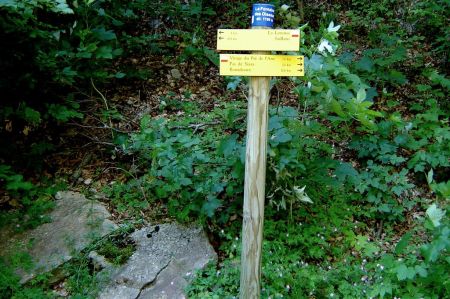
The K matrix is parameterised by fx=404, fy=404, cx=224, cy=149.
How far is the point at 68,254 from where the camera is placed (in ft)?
11.8

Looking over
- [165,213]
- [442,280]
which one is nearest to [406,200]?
[442,280]

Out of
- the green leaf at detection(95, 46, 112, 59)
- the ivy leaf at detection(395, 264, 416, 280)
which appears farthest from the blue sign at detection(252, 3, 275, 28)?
the green leaf at detection(95, 46, 112, 59)

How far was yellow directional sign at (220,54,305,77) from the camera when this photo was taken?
2641 millimetres

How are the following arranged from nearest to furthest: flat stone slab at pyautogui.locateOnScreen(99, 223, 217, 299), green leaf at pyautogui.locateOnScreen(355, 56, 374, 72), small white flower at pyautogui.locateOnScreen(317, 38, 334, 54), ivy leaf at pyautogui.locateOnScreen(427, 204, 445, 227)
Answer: ivy leaf at pyautogui.locateOnScreen(427, 204, 445, 227) < flat stone slab at pyautogui.locateOnScreen(99, 223, 217, 299) < small white flower at pyautogui.locateOnScreen(317, 38, 334, 54) < green leaf at pyautogui.locateOnScreen(355, 56, 374, 72)

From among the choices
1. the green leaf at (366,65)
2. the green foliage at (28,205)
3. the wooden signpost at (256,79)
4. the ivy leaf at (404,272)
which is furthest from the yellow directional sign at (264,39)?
the green leaf at (366,65)

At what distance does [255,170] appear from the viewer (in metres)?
2.76

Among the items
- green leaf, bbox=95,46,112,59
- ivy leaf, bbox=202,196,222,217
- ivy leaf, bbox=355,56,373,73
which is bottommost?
ivy leaf, bbox=202,196,222,217

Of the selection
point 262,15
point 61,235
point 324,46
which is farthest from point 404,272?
point 61,235

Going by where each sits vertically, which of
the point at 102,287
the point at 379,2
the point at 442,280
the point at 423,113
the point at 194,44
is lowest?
the point at 102,287

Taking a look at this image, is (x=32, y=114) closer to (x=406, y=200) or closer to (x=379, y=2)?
(x=406, y=200)

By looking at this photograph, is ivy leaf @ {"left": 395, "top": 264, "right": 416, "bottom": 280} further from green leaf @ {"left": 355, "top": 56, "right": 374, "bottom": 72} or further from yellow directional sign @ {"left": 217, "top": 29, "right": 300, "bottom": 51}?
green leaf @ {"left": 355, "top": 56, "right": 374, "bottom": 72}

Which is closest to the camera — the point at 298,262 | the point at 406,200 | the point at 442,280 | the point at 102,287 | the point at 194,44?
the point at 442,280

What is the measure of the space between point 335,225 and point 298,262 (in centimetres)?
74

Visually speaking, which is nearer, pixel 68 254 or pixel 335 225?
pixel 68 254
